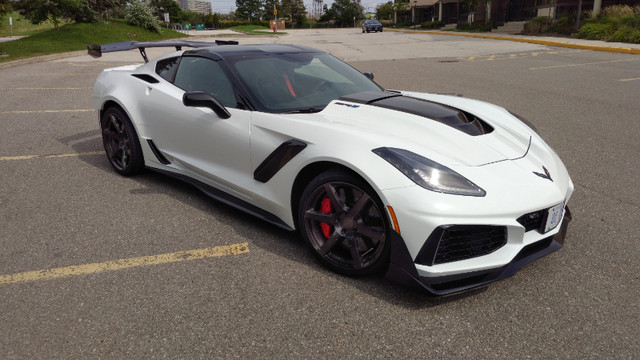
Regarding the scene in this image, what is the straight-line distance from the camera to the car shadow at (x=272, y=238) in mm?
2717

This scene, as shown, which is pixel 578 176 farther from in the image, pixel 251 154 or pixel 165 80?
pixel 165 80

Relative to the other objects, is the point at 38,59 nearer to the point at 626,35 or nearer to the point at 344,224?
the point at 344,224

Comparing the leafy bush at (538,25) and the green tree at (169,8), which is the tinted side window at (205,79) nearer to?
the leafy bush at (538,25)

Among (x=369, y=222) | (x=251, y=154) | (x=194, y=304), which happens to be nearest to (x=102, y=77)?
(x=251, y=154)

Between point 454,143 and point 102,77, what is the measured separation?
3870 millimetres

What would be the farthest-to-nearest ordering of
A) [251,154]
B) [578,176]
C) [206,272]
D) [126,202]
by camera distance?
1. [578,176]
2. [126,202]
3. [251,154]
4. [206,272]

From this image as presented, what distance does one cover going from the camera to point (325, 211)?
2.96m

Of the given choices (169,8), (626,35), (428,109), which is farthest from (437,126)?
(169,8)

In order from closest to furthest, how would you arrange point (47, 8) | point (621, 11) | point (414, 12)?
point (621, 11), point (47, 8), point (414, 12)

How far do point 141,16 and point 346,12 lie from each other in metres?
85.9

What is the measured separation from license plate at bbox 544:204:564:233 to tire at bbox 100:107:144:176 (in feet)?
11.7

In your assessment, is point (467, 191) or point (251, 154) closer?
point (467, 191)

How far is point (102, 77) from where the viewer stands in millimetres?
5043

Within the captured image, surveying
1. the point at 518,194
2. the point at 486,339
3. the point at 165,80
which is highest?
the point at 165,80
